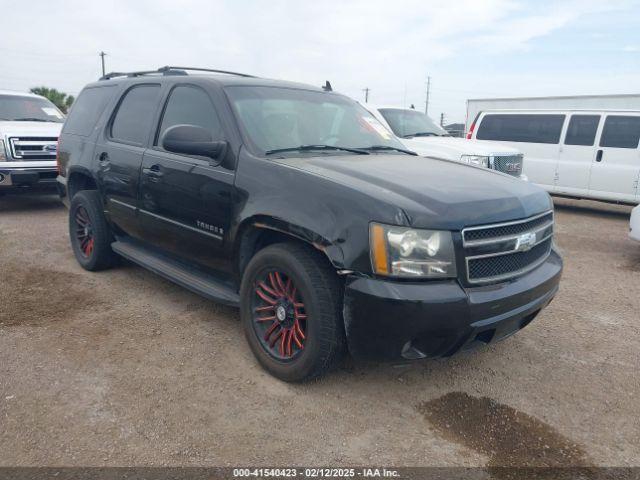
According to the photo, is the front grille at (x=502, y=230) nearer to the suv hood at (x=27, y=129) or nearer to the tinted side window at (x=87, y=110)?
the tinted side window at (x=87, y=110)

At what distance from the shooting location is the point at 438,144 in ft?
26.7

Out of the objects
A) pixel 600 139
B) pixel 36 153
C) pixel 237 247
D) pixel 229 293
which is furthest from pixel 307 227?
pixel 600 139

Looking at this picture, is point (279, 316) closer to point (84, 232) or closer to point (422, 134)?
point (84, 232)

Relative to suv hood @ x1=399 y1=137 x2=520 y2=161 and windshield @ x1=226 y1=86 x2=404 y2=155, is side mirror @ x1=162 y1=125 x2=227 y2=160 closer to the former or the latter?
windshield @ x1=226 y1=86 x2=404 y2=155

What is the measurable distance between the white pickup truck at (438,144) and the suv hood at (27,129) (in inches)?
202

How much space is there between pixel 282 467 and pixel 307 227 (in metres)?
1.20

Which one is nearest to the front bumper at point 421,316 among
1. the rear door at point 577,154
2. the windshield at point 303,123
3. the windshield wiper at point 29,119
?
the windshield at point 303,123

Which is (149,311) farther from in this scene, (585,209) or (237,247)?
(585,209)

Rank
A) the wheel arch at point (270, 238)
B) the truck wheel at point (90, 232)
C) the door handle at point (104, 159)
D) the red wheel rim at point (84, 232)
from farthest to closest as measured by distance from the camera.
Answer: the red wheel rim at point (84, 232)
the truck wheel at point (90, 232)
the door handle at point (104, 159)
the wheel arch at point (270, 238)

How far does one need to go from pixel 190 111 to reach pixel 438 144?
17.0 ft

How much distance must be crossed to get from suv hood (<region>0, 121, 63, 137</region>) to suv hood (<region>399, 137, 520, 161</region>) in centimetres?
573

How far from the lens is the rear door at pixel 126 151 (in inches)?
166

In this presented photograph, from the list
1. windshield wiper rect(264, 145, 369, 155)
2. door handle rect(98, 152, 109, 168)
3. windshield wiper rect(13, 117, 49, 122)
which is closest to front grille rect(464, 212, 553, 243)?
windshield wiper rect(264, 145, 369, 155)

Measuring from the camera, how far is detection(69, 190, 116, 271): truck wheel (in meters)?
4.86
